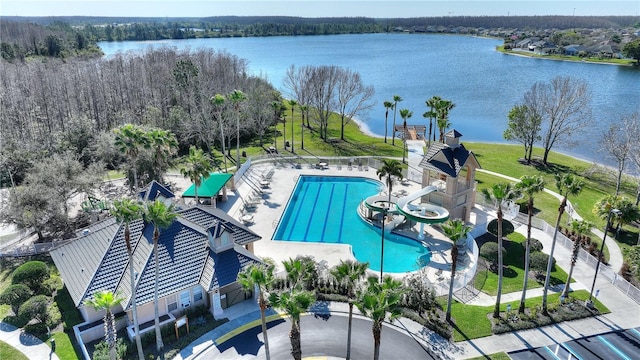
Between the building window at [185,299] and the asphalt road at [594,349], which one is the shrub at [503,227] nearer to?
the asphalt road at [594,349]

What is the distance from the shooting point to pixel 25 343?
26453 mm

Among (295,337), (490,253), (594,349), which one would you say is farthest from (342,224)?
(594,349)

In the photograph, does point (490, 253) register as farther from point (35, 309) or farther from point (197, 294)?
point (35, 309)

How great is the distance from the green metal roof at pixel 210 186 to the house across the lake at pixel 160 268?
41.2ft

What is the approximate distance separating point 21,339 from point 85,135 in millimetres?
38868

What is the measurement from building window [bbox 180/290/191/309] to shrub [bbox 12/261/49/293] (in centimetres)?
1180

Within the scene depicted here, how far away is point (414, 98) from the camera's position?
11175 cm

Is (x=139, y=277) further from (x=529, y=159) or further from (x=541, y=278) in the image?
(x=529, y=159)

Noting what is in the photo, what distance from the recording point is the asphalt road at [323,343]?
25.2 m

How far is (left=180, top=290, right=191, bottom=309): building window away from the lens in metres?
28.8

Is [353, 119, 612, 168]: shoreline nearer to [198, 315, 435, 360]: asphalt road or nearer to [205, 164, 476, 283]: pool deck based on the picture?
[205, 164, 476, 283]: pool deck

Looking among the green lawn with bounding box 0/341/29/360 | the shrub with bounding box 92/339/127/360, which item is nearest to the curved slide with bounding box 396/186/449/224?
the shrub with bounding box 92/339/127/360

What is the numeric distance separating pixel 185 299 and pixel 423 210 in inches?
919

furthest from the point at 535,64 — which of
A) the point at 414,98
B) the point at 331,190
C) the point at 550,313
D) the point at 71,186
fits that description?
the point at 71,186
